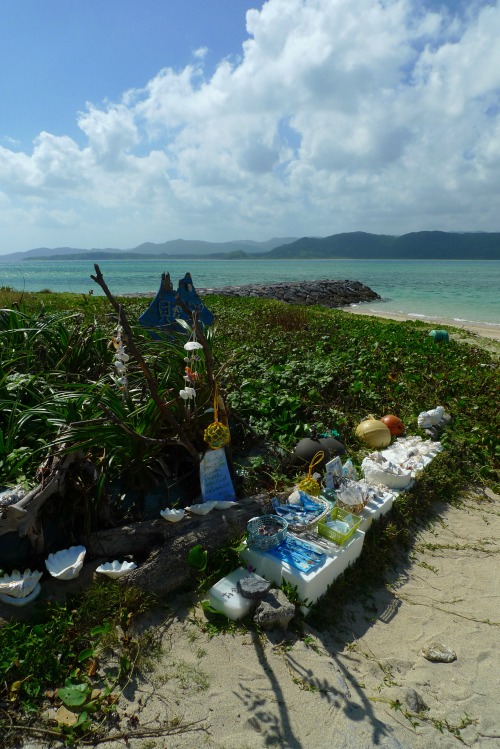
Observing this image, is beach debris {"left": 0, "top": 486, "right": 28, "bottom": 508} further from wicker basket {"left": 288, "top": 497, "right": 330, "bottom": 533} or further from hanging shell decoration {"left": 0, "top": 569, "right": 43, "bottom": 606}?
wicker basket {"left": 288, "top": 497, "right": 330, "bottom": 533}

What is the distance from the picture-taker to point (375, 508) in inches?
147

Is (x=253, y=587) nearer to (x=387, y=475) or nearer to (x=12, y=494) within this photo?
(x=12, y=494)

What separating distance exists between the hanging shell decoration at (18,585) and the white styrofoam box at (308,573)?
1347 millimetres

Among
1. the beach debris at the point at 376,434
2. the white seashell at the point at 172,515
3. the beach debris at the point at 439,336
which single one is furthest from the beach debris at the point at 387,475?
the beach debris at the point at 439,336

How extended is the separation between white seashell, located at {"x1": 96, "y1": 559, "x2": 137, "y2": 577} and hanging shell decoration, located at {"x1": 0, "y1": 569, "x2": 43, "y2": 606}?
1.20 ft

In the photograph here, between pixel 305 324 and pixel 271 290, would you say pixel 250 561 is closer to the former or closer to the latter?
pixel 305 324

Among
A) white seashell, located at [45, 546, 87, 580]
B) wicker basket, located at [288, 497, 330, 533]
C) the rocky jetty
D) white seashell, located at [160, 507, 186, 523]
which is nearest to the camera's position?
white seashell, located at [45, 546, 87, 580]

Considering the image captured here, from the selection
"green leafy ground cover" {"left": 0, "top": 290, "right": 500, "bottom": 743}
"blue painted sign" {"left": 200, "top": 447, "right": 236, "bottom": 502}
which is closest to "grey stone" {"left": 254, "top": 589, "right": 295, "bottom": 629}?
"green leafy ground cover" {"left": 0, "top": 290, "right": 500, "bottom": 743}

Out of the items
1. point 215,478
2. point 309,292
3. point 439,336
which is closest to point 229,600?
point 215,478

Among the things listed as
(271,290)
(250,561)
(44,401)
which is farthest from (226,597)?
(271,290)

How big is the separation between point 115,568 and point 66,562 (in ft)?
1.07

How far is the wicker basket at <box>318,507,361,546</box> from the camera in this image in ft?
10.7

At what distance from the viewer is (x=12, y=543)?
111 inches

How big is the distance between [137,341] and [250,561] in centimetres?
282
